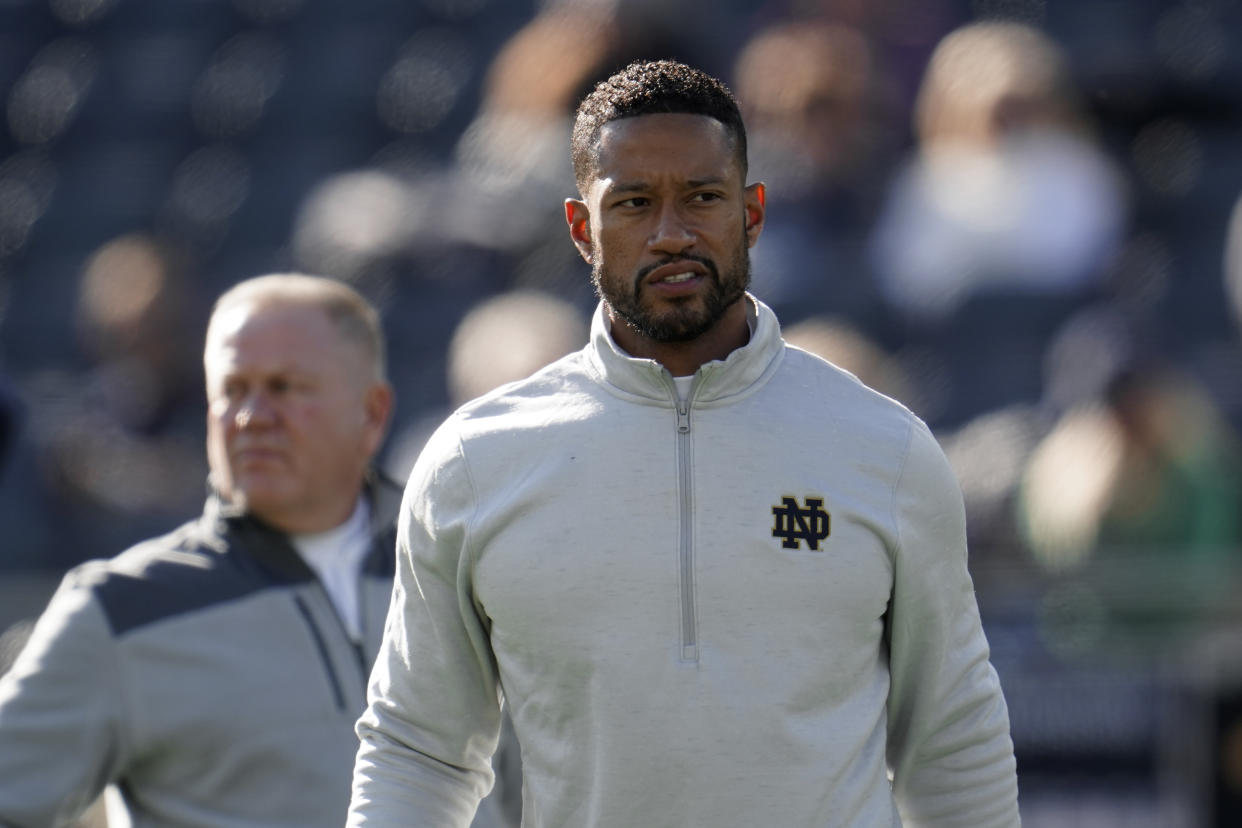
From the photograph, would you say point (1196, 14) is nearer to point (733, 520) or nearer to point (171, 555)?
point (171, 555)

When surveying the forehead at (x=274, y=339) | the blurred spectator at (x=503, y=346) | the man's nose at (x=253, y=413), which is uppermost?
the forehead at (x=274, y=339)

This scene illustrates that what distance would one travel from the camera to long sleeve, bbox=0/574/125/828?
118 inches

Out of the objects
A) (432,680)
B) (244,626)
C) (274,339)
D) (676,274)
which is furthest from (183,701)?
(676,274)

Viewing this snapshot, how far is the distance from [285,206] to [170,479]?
200 cm

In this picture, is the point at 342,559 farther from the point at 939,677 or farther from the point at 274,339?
the point at 939,677

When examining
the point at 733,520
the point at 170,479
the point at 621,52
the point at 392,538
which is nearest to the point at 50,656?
the point at 392,538

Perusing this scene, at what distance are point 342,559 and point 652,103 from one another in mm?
1416

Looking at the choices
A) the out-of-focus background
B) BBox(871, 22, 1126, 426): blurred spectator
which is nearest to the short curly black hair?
the out-of-focus background

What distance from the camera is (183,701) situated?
3.12 metres

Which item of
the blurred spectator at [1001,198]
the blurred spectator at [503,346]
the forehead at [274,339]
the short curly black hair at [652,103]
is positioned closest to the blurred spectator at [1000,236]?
the blurred spectator at [1001,198]

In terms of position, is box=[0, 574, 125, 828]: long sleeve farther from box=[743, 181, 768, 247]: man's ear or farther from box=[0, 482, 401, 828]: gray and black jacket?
box=[743, 181, 768, 247]: man's ear

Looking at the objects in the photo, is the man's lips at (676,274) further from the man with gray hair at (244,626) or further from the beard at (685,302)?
the man with gray hair at (244,626)

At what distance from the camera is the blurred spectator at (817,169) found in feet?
21.8

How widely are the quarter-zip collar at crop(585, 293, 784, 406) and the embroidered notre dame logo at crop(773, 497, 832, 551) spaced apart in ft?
0.53
